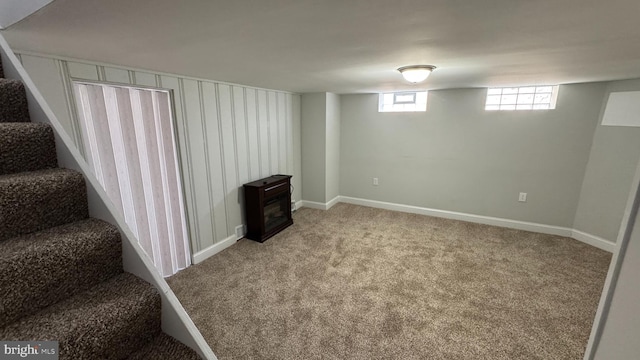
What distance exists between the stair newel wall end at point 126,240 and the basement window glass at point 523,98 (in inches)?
164

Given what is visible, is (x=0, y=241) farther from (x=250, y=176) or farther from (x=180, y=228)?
(x=250, y=176)

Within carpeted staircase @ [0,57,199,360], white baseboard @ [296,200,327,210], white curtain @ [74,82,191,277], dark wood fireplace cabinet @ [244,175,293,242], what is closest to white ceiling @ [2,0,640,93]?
white curtain @ [74,82,191,277]

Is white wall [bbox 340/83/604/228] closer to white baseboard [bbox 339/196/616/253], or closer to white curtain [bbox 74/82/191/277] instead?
white baseboard [bbox 339/196/616/253]

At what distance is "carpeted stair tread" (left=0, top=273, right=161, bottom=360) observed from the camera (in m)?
0.69

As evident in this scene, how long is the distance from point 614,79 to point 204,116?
14.7 ft

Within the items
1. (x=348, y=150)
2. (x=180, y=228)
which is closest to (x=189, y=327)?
(x=180, y=228)

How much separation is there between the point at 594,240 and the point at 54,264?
488 centimetres

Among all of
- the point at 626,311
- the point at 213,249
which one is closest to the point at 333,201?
the point at 213,249

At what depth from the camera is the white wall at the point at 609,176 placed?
2863mm

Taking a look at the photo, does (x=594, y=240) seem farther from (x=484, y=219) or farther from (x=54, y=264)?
(x=54, y=264)

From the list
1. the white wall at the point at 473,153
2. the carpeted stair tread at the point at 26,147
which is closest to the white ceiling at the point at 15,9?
the carpeted stair tread at the point at 26,147

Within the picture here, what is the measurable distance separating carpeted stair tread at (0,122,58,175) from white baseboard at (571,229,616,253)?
16.2 feet

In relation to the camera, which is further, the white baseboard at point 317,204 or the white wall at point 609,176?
the white baseboard at point 317,204

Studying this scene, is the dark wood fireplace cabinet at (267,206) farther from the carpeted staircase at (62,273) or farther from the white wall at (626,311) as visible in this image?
the white wall at (626,311)
